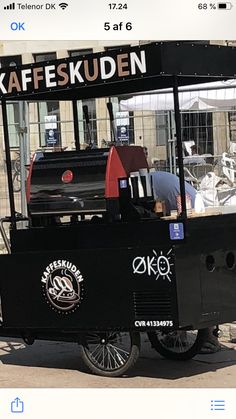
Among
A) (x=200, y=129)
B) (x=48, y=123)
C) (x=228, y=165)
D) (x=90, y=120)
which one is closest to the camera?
(x=90, y=120)

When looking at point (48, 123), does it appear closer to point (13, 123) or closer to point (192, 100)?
point (13, 123)

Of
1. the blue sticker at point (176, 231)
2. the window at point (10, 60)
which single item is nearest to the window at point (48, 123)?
the blue sticker at point (176, 231)

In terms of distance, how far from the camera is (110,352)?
17.4ft

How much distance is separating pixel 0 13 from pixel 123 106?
9.38ft

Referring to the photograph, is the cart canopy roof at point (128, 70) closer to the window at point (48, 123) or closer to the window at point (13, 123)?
the window at point (13, 123)

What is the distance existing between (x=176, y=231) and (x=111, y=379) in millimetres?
1209

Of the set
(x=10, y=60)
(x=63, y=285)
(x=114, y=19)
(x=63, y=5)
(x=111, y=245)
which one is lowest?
(x=63, y=285)

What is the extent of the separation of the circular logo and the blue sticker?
2.35ft

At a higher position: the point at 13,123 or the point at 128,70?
the point at 128,70

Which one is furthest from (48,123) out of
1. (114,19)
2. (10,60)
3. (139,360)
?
(10,60)

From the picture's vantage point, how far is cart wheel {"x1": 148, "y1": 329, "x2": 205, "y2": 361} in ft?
18.8

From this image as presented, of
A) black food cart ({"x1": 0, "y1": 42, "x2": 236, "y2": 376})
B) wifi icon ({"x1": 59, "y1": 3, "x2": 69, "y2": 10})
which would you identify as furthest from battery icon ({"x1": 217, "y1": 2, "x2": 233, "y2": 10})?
wifi icon ({"x1": 59, "y1": 3, "x2": 69, "y2": 10})

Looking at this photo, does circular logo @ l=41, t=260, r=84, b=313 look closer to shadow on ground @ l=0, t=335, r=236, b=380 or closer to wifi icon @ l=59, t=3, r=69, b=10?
shadow on ground @ l=0, t=335, r=236, b=380
